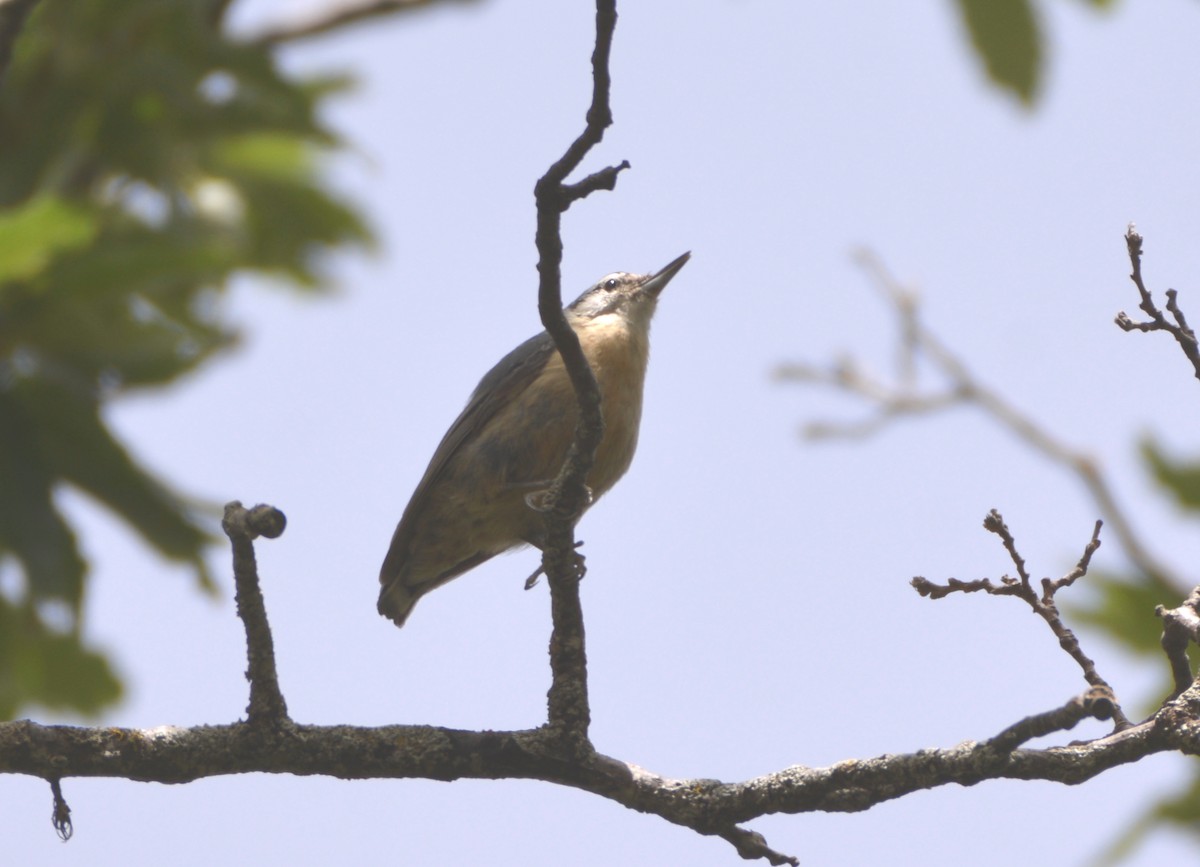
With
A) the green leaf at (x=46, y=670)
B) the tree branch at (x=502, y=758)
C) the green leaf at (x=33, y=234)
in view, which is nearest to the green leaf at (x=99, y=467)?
the green leaf at (x=46, y=670)

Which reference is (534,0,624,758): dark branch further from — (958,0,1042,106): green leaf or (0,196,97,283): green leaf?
(958,0,1042,106): green leaf

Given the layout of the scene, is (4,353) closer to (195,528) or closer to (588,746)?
(195,528)

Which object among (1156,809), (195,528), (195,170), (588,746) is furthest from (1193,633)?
(195,170)

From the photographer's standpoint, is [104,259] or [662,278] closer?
[104,259]

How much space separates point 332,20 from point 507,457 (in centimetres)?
278

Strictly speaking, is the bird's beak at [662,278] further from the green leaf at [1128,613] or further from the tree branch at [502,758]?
the tree branch at [502,758]

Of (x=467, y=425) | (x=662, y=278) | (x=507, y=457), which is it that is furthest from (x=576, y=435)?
(x=662, y=278)

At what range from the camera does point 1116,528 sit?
515 centimetres

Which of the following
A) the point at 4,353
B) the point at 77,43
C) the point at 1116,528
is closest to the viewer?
the point at 1116,528

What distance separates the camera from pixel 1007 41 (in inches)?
218

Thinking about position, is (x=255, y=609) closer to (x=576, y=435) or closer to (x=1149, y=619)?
(x=576, y=435)

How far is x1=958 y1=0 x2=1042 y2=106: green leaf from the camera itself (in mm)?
5477

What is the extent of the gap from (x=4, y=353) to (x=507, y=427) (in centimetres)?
226

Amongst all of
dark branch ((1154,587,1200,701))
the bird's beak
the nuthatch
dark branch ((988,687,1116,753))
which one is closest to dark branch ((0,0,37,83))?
the nuthatch
